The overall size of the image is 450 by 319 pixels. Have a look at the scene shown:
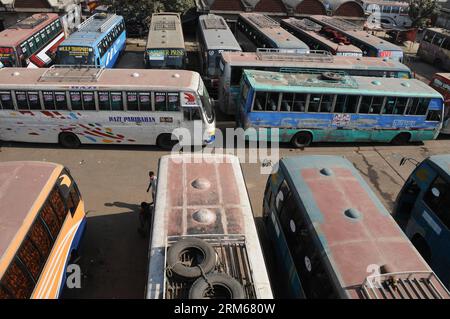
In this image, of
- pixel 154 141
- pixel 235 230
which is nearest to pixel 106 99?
pixel 154 141

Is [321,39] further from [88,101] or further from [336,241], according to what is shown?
[336,241]

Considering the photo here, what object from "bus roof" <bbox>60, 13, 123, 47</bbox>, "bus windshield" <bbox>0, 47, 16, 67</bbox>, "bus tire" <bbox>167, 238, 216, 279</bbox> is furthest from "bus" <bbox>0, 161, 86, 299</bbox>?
"bus windshield" <bbox>0, 47, 16, 67</bbox>

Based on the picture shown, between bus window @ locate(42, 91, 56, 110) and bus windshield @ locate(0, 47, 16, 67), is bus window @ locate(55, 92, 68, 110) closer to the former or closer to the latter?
bus window @ locate(42, 91, 56, 110)

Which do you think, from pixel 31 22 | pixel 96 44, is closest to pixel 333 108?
pixel 96 44

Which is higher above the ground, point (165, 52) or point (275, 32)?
point (275, 32)

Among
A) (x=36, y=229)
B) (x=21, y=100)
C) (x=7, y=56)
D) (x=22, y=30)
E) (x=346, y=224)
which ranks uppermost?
(x=346, y=224)

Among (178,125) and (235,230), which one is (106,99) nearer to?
(178,125)
